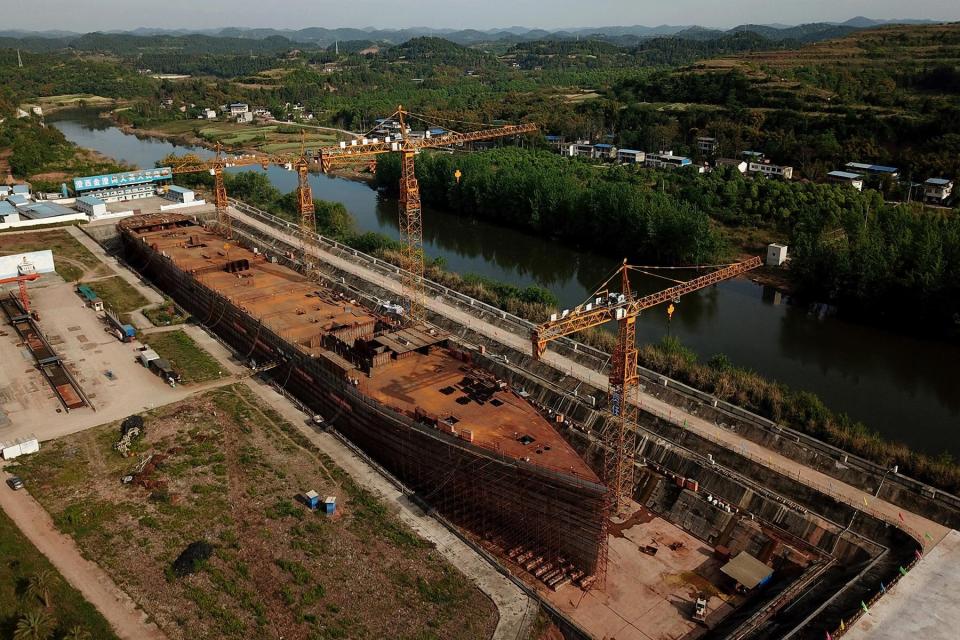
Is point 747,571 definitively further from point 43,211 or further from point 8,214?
point 43,211

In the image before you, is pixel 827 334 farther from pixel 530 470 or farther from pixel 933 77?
pixel 933 77

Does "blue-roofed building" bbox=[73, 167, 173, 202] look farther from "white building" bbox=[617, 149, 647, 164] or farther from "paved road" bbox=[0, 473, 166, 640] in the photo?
"white building" bbox=[617, 149, 647, 164]

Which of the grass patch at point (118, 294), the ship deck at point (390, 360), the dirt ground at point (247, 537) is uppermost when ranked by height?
the ship deck at point (390, 360)

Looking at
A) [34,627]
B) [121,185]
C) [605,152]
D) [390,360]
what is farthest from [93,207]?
[605,152]

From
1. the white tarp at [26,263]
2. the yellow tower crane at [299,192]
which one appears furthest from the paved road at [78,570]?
the white tarp at [26,263]

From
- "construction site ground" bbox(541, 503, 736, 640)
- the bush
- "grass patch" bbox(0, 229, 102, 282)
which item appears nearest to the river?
"construction site ground" bbox(541, 503, 736, 640)

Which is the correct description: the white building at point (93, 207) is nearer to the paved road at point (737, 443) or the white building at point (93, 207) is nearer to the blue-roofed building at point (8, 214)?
the blue-roofed building at point (8, 214)
